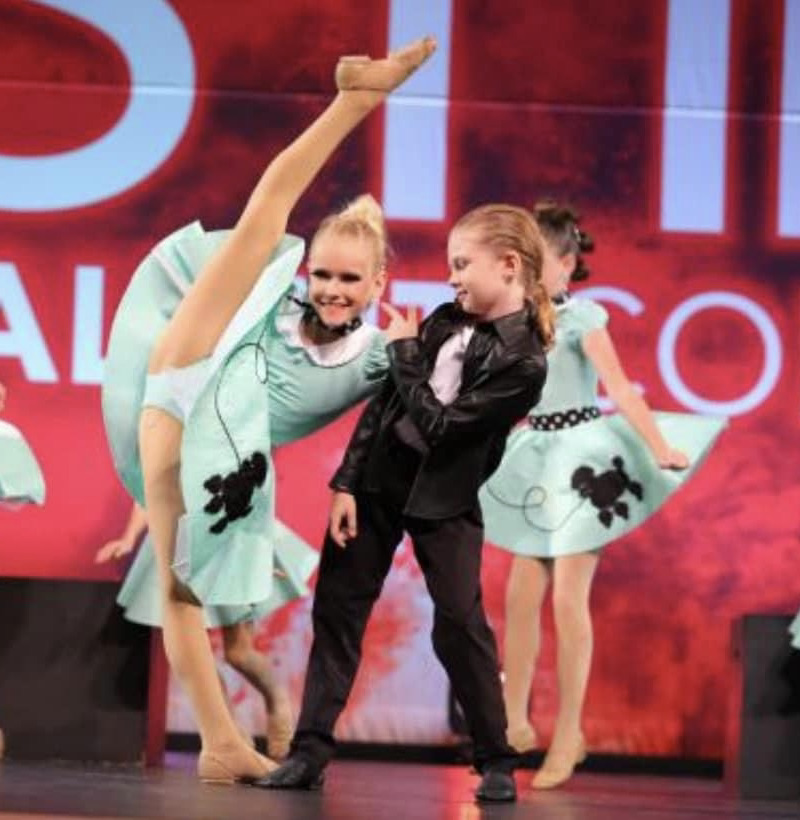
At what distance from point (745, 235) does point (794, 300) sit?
23 cm

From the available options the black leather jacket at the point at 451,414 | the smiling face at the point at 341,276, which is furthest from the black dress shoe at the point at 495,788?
the smiling face at the point at 341,276

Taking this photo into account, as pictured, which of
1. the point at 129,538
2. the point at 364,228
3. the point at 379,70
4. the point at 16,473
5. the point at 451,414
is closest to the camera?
the point at 451,414

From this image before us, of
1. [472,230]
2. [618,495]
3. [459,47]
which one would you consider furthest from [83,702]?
[459,47]

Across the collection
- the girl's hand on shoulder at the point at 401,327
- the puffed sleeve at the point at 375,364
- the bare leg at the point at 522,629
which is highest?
the girl's hand on shoulder at the point at 401,327

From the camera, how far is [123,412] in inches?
159

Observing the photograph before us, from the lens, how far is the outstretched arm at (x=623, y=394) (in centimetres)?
484

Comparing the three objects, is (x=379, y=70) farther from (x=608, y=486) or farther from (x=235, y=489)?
(x=608, y=486)

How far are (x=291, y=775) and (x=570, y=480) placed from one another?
1.47 m

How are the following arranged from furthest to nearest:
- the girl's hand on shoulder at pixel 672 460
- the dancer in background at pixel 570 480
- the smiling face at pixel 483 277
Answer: the dancer in background at pixel 570 480
the girl's hand on shoulder at pixel 672 460
the smiling face at pixel 483 277

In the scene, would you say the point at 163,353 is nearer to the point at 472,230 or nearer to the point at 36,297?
the point at 472,230

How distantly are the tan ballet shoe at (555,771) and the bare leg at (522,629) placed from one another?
173 mm

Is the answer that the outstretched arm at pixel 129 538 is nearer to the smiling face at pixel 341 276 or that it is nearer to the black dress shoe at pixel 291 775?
the smiling face at pixel 341 276

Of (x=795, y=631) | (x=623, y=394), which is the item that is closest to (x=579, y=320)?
(x=623, y=394)

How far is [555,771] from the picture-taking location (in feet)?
15.4
